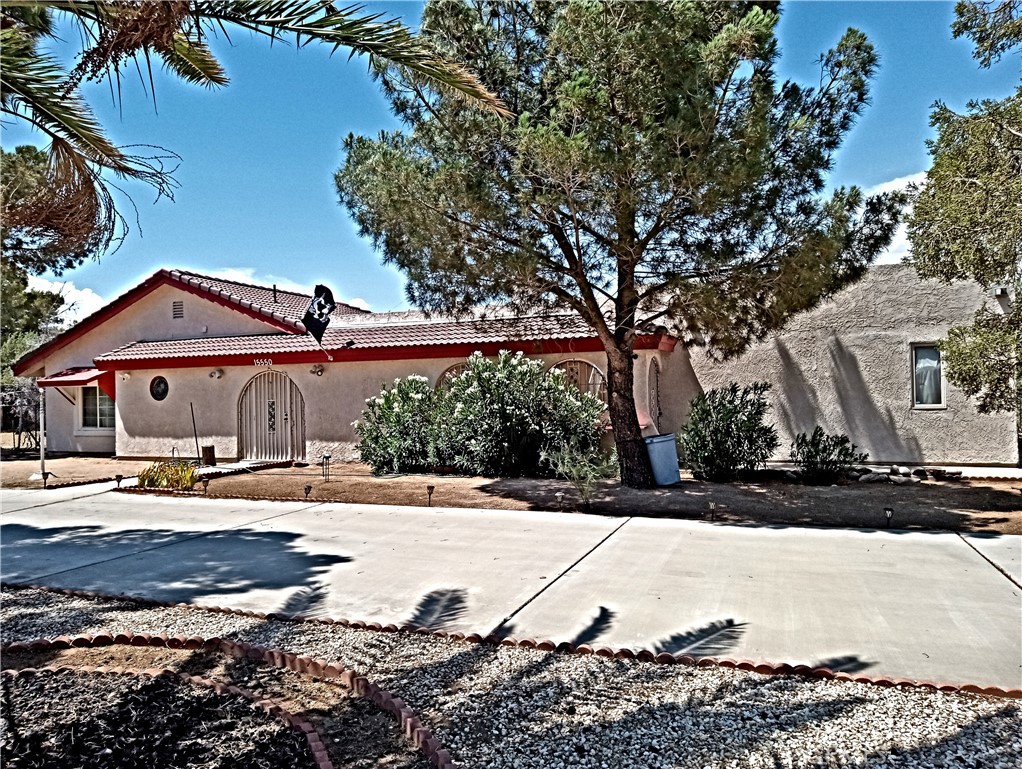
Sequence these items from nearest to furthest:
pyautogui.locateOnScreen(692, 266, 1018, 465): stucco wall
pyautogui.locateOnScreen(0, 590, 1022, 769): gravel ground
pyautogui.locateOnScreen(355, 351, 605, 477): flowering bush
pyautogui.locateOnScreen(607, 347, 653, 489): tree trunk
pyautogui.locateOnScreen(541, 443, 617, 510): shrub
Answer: pyautogui.locateOnScreen(0, 590, 1022, 769): gravel ground, pyautogui.locateOnScreen(541, 443, 617, 510): shrub, pyautogui.locateOnScreen(607, 347, 653, 489): tree trunk, pyautogui.locateOnScreen(355, 351, 605, 477): flowering bush, pyautogui.locateOnScreen(692, 266, 1018, 465): stucco wall

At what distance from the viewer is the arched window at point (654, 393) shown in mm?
15312

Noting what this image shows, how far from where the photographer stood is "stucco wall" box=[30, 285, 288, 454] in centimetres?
2020

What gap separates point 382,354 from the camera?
17031mm

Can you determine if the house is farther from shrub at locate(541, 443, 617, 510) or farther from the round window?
shrub at locate(541, 443, 617, 510)

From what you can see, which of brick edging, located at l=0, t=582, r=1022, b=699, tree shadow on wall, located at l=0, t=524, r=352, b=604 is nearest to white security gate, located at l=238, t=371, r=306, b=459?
tree shadow on wall, located at l=0, t=524, r=352, b=604

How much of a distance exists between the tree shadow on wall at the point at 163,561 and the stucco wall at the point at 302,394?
25.5ft

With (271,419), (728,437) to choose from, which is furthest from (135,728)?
(271,419)

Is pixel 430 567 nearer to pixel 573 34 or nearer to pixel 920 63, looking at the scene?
pixel 573 34

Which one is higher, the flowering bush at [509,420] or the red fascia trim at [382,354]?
the red fascia trim at [382,354]

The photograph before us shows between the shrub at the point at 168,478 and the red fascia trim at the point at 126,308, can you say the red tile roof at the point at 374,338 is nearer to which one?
the red fascia trim at the point at 126,308

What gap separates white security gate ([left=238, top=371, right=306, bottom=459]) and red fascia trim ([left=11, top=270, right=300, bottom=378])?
165 cm

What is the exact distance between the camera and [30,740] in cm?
373

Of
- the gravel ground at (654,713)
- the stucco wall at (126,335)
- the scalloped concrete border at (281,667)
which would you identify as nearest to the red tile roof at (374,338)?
the stucco wall at (126,335)

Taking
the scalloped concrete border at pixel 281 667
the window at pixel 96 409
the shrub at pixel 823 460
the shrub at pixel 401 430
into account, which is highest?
the window at pixel 96 409
